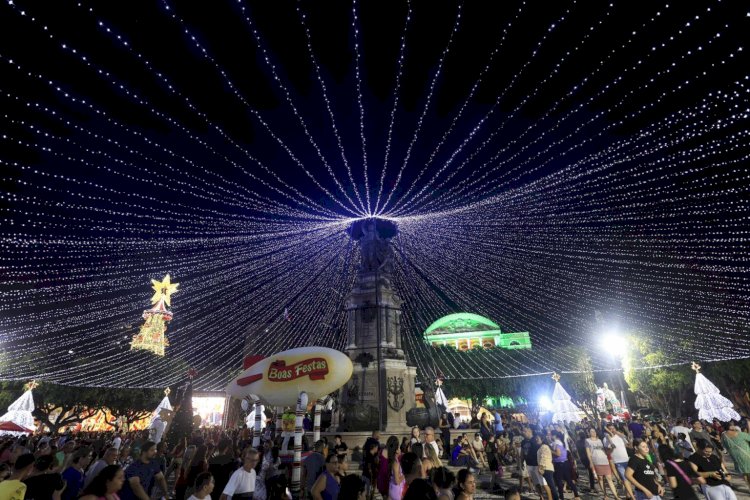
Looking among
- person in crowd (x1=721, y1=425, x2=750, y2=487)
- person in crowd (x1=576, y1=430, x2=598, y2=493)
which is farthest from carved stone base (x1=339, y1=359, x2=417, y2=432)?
person in crowd (x1=721, y1=425, x2=750, y2=487)

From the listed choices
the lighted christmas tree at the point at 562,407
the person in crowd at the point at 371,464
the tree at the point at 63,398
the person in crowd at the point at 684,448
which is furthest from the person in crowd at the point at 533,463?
the tree at the point at 63,398

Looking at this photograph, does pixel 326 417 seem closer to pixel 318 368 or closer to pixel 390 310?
pixel 390 310

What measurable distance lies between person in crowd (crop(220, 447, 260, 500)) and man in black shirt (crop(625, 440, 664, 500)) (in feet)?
21.5

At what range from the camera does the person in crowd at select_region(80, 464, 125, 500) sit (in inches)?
174

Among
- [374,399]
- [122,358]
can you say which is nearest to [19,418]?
[122,358]

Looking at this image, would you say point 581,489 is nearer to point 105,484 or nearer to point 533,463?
point 533,463

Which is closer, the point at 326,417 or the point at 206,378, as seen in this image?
the point at 326,417

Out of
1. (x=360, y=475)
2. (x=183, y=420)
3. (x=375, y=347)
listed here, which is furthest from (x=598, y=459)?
(x=183, y=420)

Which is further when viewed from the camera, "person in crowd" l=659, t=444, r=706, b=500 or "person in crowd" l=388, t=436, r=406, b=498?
"person in crowd" l=388, t=436, r=406, b=498

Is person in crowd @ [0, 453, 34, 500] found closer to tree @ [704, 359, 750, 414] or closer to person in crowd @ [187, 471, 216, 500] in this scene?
person in crowd @ [187, 471, 216, 500]

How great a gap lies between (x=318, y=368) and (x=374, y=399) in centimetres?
1249

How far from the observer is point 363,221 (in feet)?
97.1

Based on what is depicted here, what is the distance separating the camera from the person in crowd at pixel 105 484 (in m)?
4.43

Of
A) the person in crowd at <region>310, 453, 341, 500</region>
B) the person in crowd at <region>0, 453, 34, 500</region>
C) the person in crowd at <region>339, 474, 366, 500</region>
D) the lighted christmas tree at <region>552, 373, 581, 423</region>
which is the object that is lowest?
the lighted christmas tree at <region>552, 373, 581, 423</region>
